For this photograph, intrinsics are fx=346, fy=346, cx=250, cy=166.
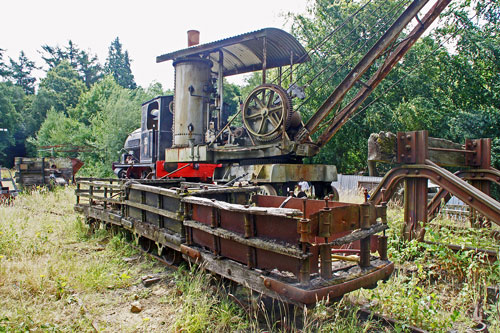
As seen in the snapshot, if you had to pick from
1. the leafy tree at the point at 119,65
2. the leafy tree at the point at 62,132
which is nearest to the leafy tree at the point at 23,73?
the leafy tree at the point at 119,65

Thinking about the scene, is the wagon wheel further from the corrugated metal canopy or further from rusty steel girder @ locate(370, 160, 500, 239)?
rusty steel girder @ locate(370, 160, 500, 239)

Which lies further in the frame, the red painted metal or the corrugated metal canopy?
the red painted metal

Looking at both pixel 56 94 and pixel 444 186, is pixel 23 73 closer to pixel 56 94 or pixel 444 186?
pixel 56 94

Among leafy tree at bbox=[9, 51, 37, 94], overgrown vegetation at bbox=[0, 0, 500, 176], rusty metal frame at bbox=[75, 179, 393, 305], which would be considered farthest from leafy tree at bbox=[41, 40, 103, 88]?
rusty metal frame at bbox=[75, 179, 393, 305]

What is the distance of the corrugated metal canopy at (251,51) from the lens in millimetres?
8016

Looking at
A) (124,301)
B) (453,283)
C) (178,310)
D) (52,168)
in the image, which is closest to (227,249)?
(178,310)

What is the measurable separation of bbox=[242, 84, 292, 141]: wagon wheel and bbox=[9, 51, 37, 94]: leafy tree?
60.2 m

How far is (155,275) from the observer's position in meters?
4.36

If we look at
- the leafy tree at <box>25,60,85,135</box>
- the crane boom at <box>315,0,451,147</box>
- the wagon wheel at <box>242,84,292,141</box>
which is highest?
the leafy tree at <box>25,60,85,135</box>

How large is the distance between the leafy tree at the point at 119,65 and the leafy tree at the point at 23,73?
13.2 meters

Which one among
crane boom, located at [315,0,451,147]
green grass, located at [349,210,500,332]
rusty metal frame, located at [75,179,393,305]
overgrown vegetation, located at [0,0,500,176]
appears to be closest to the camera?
rusty metal frame, located at [75,179,393,305]

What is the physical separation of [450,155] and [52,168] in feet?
47.9

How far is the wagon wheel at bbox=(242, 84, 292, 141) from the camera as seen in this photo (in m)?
7.20

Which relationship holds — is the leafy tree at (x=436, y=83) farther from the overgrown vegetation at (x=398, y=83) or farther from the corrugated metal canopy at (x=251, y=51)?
the corrugated metal canopy at (x=251, y=51)
